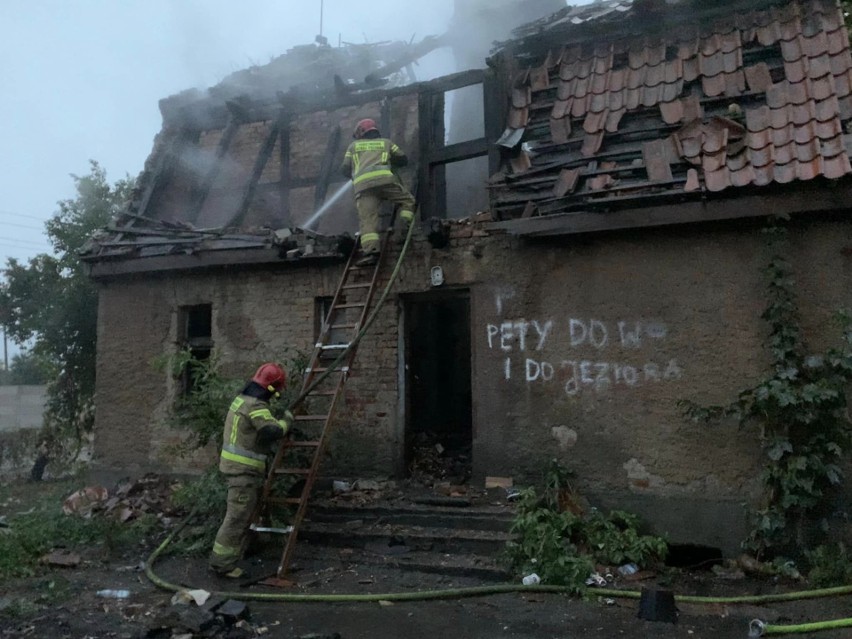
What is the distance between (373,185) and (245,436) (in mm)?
3065

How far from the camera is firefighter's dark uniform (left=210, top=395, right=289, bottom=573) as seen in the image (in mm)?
6723

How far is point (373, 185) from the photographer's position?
813 centimetres

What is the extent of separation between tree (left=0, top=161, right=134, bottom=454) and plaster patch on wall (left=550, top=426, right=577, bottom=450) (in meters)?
9.26

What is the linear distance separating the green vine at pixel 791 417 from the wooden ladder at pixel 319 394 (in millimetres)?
3485

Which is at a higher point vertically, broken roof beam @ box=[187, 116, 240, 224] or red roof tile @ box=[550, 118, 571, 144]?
broken roof beam @ box=[187, 116, 240, 224]

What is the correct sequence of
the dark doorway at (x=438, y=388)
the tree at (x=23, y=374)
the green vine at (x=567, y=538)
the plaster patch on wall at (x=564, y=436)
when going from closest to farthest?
the green vine at (x=567, y=538) < the plaster patch on wall at (x=564, y=436) < the dark doorway at (x=438, y=388) < the tree at (x=23, y=374)

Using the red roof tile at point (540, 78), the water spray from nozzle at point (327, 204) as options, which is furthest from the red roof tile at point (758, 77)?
the water spray from nozzle at point (327, 204)

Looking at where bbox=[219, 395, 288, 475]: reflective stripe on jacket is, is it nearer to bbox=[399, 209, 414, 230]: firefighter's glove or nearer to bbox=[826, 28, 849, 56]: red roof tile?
bbox=[399, 209, 414, 230]: firefighter's glove

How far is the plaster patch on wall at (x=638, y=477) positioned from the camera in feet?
23.2

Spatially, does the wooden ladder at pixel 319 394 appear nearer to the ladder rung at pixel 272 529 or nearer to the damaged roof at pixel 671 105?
the ladder rung at pixel 272 529

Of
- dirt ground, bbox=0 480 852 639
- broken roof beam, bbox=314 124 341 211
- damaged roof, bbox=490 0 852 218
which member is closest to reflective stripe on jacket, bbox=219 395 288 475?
dirt ground, bbox=0 480 852 639

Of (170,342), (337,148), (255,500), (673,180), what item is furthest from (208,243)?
(673,180)

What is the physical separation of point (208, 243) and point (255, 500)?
3788 millimetres

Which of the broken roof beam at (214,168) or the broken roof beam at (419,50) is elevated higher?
the broken roof beam at (419,50)
